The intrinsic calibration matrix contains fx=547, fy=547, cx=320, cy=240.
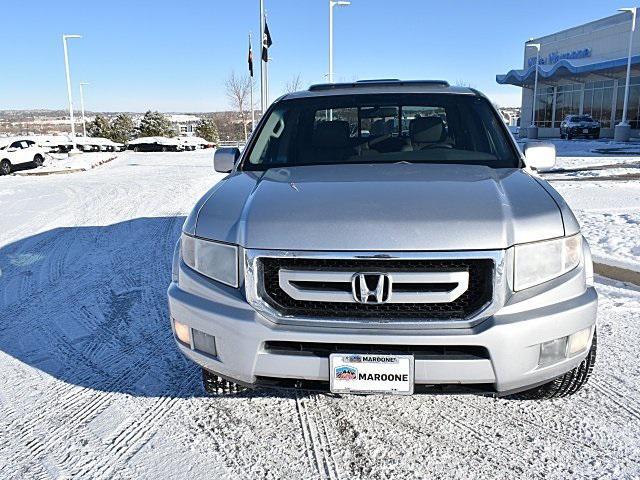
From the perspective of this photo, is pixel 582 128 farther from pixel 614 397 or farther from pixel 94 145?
pixel 94 145

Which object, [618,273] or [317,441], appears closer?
[317,441]

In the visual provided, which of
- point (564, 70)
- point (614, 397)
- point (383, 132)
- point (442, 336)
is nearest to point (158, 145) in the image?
point (564, 70)

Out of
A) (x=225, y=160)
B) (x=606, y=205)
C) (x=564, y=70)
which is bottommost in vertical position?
Result: (x=606, y=205)

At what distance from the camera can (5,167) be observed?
2288 cm

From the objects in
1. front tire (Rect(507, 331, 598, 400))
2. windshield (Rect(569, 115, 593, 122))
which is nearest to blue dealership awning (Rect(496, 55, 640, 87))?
windshield (Rect(569, 115, 593, 122))

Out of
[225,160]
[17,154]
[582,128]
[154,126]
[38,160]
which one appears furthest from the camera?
[154,126]

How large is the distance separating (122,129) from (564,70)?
2210 inches

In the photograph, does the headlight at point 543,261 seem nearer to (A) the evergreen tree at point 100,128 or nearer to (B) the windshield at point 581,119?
(B) the windshield at point 581,119

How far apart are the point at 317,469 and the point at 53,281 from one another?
4.01 meters

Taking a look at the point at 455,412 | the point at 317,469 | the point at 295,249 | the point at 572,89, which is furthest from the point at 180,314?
the point at 572,89

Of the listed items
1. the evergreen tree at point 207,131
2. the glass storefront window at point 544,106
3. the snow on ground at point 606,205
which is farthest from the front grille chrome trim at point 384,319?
the evergreen tree at point 207,131

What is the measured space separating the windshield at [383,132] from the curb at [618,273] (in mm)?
2320

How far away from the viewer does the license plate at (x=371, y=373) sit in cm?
229

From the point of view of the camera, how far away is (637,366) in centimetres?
335
